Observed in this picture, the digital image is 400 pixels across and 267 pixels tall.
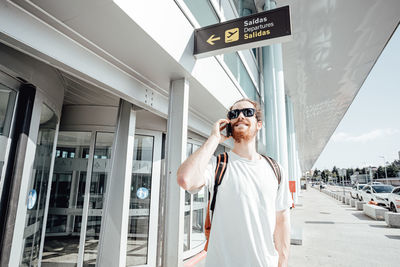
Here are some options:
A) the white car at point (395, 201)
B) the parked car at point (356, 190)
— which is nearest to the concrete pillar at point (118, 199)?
the white car at point (395, 201)

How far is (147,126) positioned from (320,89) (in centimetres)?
1837

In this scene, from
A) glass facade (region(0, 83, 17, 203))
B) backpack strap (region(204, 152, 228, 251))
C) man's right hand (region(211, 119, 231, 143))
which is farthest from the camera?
glass facade (region(0, 83, 17, 203))

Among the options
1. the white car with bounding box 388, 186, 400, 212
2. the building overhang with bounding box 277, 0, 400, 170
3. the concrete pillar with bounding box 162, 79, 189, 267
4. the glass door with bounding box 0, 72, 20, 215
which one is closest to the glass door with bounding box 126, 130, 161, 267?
the concrete pillar with bounding box 162, 79, 189, 267

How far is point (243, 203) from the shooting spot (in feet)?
4.69

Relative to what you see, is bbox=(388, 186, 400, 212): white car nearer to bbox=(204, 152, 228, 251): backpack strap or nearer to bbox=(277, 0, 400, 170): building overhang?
bbox=(277, 0, 400, 170): building overhang

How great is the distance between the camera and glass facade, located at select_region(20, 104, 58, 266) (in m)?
3.34

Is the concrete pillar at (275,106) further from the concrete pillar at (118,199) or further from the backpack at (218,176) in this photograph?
the backpack at (218,176)

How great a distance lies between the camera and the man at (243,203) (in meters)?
1.39

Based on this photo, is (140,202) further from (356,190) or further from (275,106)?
(356,190)

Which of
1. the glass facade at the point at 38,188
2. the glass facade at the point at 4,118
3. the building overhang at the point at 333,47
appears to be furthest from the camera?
the building overhang at the point at 333,47

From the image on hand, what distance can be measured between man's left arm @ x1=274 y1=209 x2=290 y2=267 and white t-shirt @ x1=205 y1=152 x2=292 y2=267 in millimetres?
115

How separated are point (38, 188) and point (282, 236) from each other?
3.68 meters

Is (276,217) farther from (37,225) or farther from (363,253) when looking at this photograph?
(363,253)

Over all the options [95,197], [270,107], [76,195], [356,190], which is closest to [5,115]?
[95,197]
